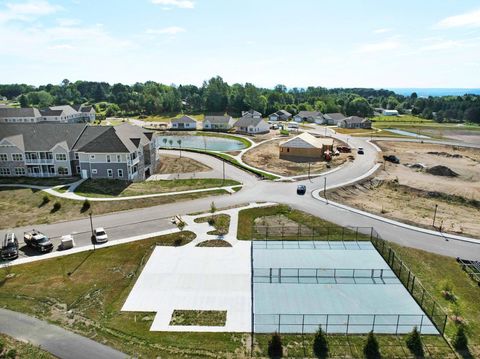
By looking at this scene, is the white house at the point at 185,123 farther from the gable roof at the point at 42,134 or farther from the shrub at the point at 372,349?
the shrub at the point at 372,349

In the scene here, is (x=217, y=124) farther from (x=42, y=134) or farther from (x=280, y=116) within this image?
(x=42, y=134)

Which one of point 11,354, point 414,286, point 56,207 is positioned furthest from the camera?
point 56,207

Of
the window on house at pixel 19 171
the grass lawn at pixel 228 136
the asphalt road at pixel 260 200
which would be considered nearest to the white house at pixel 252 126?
the grass lawn at pixel 228 136

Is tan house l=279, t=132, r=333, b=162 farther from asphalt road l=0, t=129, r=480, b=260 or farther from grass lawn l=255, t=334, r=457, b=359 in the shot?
grass lawn l=255, t=334, r=457, b=359

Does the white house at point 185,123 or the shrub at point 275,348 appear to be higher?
the white house at point 185,123

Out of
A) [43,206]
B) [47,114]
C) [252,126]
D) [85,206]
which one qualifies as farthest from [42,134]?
[47,114]

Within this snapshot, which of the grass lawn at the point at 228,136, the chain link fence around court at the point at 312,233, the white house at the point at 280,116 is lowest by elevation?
the chain link fence around court at the point at 312,233

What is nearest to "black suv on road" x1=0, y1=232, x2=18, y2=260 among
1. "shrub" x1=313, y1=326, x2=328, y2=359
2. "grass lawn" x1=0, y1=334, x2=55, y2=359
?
"grass lawn" x1=0, y1=334, x2=55, y2=359
